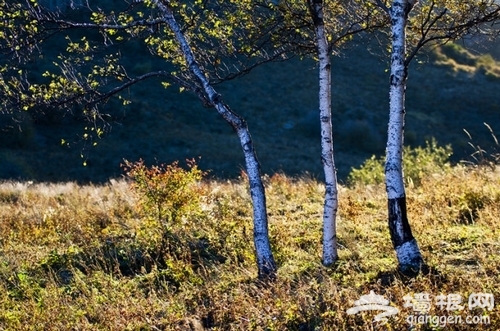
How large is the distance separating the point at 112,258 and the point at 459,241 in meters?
4.97

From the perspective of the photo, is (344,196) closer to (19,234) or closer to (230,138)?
(19,234)

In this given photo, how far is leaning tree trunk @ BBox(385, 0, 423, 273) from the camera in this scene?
20.1 feet

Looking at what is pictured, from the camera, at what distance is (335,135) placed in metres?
41.2

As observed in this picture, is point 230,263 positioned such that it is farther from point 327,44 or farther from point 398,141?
point 327,44

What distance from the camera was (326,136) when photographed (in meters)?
7.12

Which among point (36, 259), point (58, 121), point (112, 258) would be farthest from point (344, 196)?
point (58, 121)

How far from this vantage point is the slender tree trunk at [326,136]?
711 centimetres

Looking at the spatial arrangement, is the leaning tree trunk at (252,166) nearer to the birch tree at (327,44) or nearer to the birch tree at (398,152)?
the birch tree at (327,44)

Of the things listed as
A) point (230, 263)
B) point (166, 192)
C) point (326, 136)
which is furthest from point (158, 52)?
point (230, 263)

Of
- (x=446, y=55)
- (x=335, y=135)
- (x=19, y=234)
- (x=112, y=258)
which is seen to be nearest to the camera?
(x=112, y=258)

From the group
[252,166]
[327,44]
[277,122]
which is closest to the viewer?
[252,166]

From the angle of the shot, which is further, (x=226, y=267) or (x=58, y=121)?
(x=58, y=121)

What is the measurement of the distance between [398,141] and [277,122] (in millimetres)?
36633

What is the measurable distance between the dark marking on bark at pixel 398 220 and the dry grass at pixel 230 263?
41 cm
